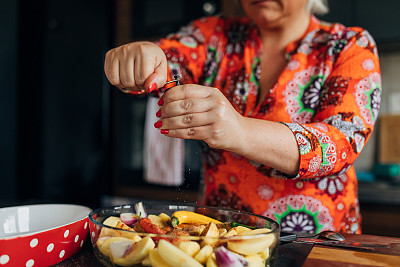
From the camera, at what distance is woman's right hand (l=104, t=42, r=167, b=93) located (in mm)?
706

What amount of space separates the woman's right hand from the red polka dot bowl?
0.88ft

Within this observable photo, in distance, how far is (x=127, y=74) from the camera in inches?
28.7

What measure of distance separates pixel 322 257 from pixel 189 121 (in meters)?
0.29

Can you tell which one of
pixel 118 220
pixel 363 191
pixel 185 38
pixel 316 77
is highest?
pixel 185 38

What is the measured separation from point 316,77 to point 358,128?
20 centimetres

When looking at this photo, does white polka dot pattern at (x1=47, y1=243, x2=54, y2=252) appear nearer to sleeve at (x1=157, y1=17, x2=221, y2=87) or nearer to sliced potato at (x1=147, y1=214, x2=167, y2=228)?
sliced potato at (x1=147, y1=214, x2=167, y2=228)

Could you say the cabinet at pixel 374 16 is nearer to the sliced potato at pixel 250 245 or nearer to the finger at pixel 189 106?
the finger at pixel 189 106

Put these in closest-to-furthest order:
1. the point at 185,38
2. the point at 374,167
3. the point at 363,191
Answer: the point at 185,38, the point at 363,191, the point at 374,167

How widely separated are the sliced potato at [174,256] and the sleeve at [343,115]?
38 cm

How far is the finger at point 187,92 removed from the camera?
1.89ft

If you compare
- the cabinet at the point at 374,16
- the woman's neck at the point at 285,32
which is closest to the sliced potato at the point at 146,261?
the woman's neck at the point at 285,32

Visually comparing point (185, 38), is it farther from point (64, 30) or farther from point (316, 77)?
point (64, 30)

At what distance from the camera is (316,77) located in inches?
37.3

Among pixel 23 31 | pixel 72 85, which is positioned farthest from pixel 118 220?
pixel 23 31
